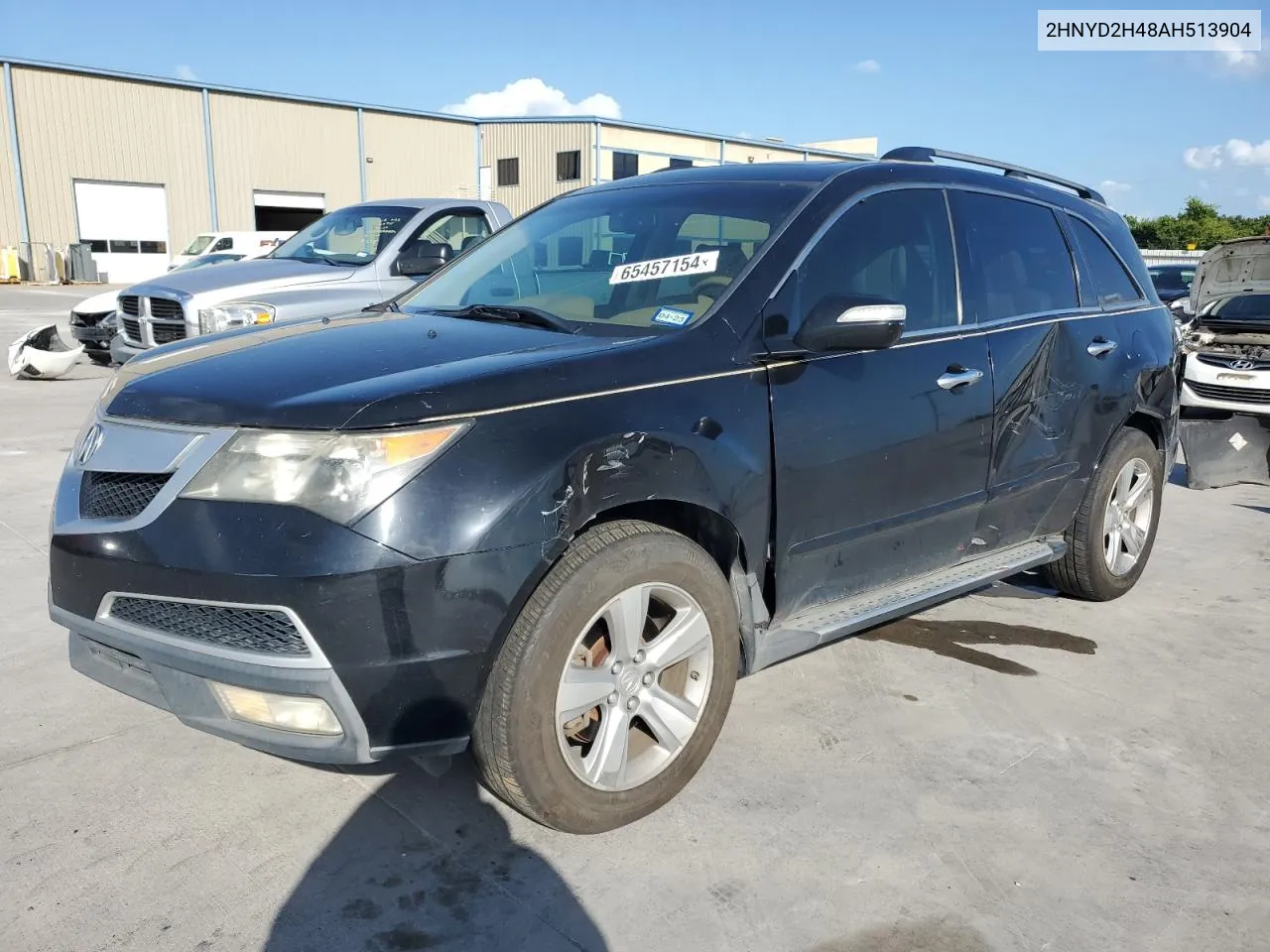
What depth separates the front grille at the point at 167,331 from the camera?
855 cm

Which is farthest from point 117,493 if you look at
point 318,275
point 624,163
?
point 624,163

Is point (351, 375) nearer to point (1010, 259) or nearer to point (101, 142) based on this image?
point (1010, 259)

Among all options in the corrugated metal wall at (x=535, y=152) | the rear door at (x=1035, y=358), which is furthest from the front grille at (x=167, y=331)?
the corrugated metal wall at (x=535, y=152)

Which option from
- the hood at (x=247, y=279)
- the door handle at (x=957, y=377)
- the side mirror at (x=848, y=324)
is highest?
the hood at (x=247, y=279)

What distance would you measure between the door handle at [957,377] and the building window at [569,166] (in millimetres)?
37049

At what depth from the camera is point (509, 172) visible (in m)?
41.2

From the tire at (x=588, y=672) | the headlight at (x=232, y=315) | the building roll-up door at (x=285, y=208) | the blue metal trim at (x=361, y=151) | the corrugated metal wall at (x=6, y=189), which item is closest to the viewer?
the tire at (x=588, y=672)

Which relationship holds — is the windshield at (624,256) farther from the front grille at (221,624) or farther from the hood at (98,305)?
the hood at (98,305)

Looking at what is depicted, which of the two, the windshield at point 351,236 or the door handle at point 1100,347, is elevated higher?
the windshield at point 351,236

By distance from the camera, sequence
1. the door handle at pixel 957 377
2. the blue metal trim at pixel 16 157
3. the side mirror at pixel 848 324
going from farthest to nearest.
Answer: the blue metal trim at pixel 16 157
the door handle at pixel 957 377
the side mirror at pixel 848 324

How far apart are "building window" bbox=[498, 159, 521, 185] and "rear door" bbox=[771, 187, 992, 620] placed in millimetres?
38959

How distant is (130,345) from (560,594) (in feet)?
27.0

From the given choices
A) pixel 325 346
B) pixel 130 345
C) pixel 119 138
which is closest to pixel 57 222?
pixel 119 138

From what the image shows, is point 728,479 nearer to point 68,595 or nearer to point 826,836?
point 826,836
